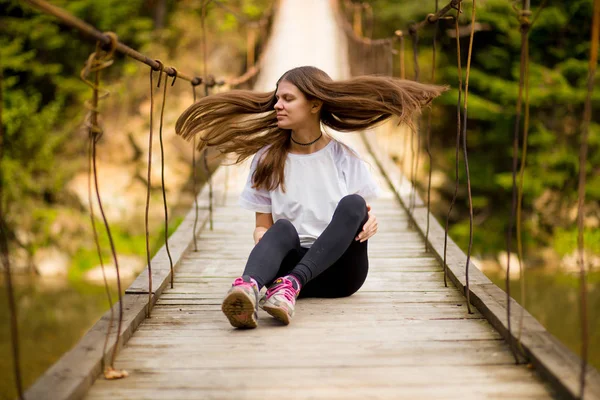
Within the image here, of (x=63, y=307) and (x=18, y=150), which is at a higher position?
(x=18, y=150)

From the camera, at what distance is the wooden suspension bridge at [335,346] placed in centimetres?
144

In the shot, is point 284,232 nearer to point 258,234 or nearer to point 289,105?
point 258,234

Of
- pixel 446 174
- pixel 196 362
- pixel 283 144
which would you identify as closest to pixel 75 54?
pixel 446 174

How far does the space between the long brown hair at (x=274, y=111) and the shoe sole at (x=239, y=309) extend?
52 cm

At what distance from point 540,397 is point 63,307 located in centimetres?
715

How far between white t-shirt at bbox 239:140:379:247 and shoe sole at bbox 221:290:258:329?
0.42m

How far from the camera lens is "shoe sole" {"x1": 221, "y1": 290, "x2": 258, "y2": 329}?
5.83ft

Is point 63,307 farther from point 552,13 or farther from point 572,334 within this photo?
A: point 552,13

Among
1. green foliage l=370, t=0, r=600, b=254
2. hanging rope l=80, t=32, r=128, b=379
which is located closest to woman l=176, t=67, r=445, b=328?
hanging rope l=80, t=32, r=128, b=379

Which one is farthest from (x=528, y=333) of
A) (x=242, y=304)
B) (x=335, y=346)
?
(x=242, y=304)

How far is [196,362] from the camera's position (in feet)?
5.33

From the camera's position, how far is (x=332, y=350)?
1.70 metres

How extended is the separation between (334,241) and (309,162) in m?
0.33

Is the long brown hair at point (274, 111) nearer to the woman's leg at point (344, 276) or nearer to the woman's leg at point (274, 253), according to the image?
the woman's leg at point (274, 253)
